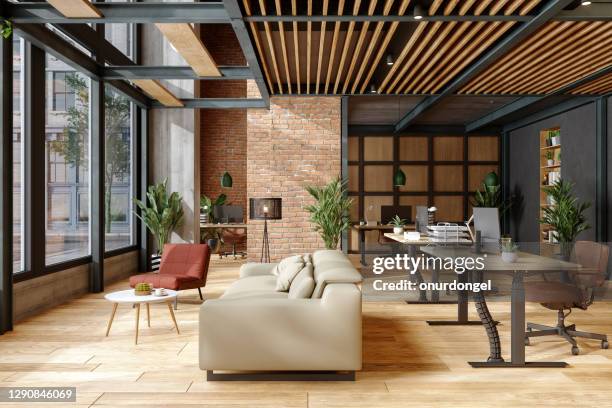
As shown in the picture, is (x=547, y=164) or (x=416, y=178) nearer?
(x=547, y=164)

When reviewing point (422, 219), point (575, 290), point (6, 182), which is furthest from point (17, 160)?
point (575, 290)

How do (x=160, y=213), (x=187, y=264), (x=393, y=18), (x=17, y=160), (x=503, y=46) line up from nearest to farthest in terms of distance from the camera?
(x=393, y=18) → (x=503, y=46) → (x=17, y=160) → (x=187, y=264) → (x=160, y=213)

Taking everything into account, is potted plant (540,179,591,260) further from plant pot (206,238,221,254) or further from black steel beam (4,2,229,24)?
plant pot (206,238,221,254)

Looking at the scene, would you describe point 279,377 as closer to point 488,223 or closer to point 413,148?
point 488,223

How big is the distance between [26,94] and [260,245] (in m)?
4.35

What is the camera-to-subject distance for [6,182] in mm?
5012

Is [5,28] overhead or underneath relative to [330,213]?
overhead

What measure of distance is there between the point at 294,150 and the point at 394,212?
2.79 m

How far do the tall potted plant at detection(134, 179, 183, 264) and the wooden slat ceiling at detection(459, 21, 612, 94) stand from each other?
515 cm

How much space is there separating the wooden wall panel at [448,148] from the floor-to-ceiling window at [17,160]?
30.7ft

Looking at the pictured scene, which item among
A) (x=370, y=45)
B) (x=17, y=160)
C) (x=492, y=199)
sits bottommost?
(x=492, y=199)

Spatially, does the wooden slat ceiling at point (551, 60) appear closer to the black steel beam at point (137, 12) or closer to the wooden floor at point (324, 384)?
the wooden floor at point (324, 384)

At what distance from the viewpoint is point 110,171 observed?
8.48 metres

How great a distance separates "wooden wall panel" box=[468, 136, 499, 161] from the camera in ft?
41.7
